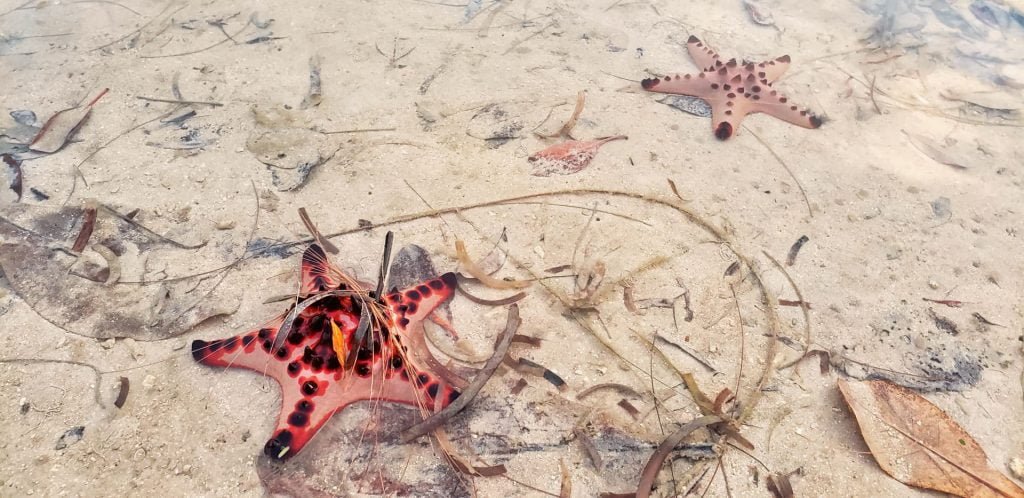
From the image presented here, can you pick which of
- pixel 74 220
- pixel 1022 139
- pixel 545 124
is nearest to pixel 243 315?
pixel 74 220

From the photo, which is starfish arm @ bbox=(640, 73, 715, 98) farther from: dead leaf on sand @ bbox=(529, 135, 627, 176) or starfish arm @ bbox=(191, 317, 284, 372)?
starfish arm @ bbox=(191, 317, 284, 372)

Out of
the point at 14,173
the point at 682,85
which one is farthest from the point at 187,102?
the point at 682,85

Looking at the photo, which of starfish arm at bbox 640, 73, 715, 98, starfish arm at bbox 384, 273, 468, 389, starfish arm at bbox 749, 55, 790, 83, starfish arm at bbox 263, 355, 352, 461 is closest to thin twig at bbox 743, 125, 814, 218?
starfish arm at bbox 640, 73, 715, 98

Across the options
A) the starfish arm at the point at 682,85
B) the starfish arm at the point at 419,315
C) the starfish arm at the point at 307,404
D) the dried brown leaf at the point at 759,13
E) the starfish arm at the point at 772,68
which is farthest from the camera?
the dried brown leaf at the point at 759,13

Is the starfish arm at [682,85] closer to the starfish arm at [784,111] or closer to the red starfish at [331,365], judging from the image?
the starfish arm at [784,111]

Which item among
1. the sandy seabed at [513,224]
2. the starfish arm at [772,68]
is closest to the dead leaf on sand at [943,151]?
the sandy seabed at [513,224]

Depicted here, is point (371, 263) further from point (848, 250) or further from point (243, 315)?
point (848, 250)
